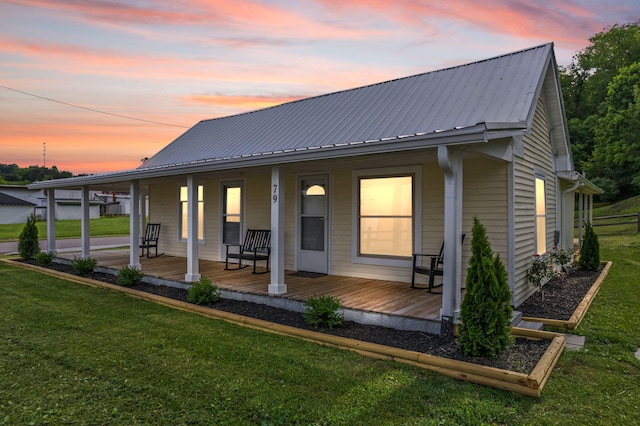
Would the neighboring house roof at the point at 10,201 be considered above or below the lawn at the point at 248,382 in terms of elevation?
above

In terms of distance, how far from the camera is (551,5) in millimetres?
11523

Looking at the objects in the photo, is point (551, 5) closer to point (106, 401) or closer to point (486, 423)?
point (486, 423)

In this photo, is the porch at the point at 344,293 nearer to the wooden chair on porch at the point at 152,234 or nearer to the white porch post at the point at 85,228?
the white porch post at the point at 85,228

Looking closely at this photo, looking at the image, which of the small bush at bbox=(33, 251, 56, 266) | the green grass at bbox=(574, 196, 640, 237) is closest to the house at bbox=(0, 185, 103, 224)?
the small bush at bbox=(33, 251, 56, 266)

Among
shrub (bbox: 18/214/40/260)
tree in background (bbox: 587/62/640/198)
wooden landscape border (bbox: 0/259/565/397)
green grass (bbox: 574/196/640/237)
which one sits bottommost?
wooden landscape border (bbox: 0/259/565/397)

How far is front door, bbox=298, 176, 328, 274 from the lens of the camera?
7707 millimetres

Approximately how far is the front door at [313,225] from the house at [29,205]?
2754 centimetres

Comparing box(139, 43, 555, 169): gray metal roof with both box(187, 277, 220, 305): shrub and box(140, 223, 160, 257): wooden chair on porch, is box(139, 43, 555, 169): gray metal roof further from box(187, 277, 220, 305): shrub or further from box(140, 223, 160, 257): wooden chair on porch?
box(140, 223, 160, 257): wooden chair on porch

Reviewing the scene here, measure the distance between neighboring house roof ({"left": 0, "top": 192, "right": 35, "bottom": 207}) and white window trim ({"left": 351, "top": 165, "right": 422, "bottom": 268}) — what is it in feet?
111

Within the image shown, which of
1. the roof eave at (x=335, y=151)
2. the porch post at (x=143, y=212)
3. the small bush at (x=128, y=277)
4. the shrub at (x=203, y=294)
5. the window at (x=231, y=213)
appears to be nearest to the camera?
the roof eave at (x=335, y=151)

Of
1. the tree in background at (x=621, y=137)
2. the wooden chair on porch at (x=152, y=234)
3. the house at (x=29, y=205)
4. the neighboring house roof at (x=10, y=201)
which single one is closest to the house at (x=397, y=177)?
the wooden chair on porch at (x=152, y=234)

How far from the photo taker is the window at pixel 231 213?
923 centimetres

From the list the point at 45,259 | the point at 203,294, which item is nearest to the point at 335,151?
the point at 203,294

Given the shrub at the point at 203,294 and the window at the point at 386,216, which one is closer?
the shrub at the point at 203,294
